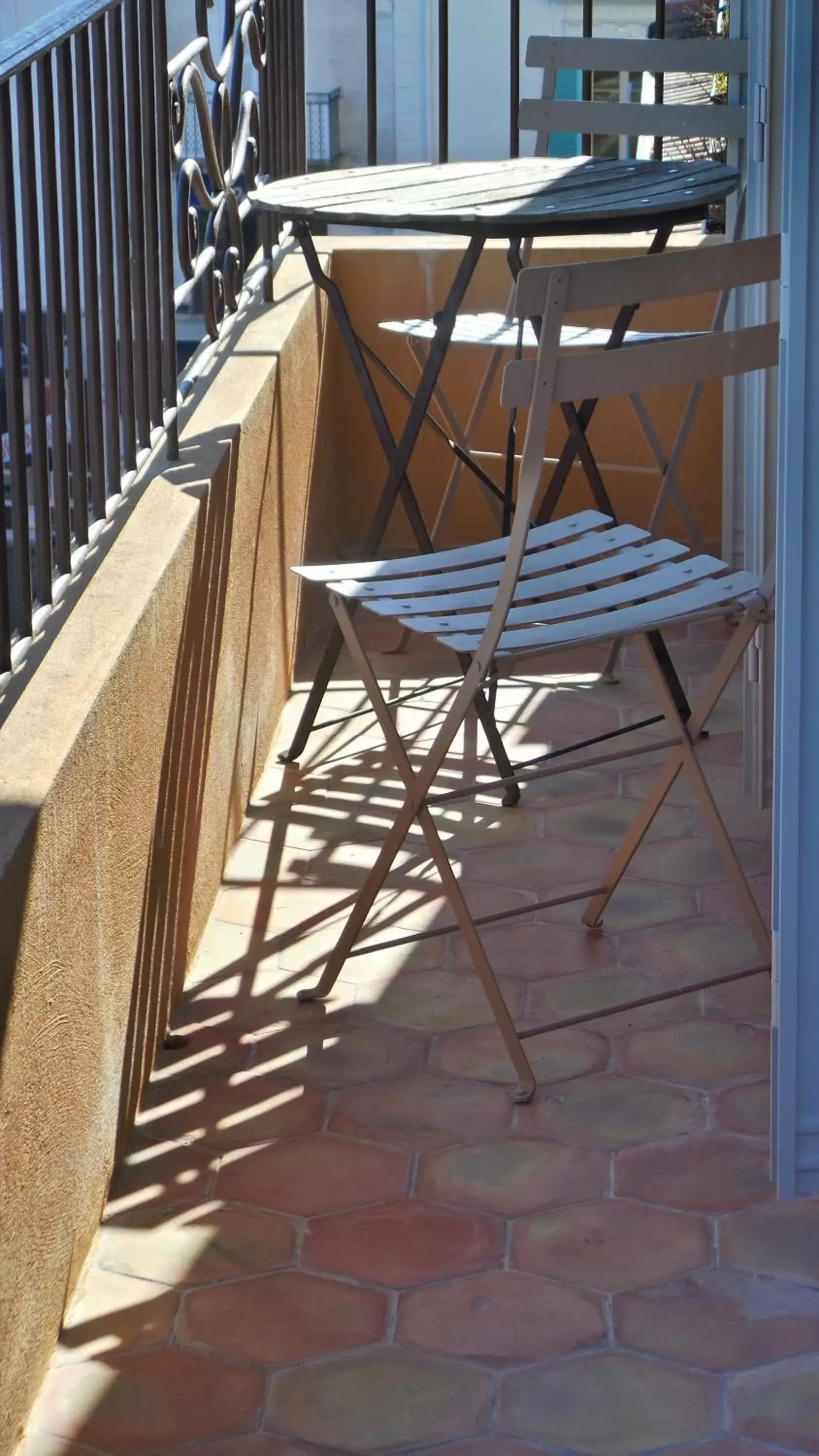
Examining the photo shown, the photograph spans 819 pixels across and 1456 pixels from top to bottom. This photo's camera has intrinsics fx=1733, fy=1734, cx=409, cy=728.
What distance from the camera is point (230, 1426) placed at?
80.0 inches

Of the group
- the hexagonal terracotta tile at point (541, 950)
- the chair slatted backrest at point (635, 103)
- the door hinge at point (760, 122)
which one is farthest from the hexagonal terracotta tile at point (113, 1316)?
the chair slatted backrest at point (635, 103)

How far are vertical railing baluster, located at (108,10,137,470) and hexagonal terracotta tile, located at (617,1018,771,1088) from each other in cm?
130

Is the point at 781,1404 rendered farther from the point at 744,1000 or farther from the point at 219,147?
the point at 219,147

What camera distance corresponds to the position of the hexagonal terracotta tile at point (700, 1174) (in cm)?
243

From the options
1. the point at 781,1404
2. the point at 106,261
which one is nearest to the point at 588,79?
the point at 106,261

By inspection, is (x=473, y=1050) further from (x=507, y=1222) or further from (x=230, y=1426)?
(x=230, y=1426)

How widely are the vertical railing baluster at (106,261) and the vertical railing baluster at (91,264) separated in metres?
0.02

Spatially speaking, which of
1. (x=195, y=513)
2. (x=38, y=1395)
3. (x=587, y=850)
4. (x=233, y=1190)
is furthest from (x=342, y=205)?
(x=38, y=1395)

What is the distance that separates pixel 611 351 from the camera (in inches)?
97.9

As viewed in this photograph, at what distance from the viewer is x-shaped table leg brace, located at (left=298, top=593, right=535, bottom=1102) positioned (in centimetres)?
267

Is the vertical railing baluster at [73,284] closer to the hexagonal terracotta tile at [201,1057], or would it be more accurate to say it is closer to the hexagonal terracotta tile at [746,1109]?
the hexagonal terracotta tile at [201,1057]

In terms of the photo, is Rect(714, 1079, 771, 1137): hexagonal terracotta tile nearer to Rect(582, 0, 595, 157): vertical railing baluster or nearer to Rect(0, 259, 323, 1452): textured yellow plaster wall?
Rect(0, 259, 323, 1452): textured yellow plaster wall

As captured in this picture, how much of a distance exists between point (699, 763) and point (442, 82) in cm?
264

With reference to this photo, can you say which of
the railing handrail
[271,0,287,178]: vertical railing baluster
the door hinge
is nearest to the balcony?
the railing handrail
